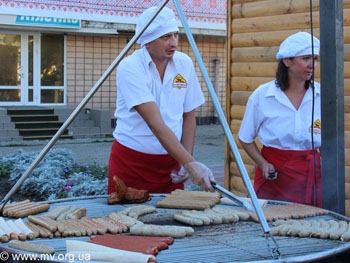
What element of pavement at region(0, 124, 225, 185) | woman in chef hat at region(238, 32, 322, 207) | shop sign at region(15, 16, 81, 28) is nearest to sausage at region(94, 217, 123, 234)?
woman in chef hat at region(238, 32, 322, 207)

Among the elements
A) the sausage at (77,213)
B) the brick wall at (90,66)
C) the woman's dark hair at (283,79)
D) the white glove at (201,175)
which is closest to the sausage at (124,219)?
the sausage at (77,213)

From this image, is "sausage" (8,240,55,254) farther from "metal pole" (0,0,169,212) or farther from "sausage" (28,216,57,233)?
"metal pole" (0,0,169,212)

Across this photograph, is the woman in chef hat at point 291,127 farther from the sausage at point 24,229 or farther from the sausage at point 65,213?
the sausage at point 24,229

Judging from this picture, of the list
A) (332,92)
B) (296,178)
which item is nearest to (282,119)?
(296,178)

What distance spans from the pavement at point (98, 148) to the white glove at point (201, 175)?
7014 millimetres

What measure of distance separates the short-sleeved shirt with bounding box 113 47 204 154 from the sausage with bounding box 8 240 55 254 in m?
1.35

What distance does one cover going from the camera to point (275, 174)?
409cm

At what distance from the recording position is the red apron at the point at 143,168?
4082 mm

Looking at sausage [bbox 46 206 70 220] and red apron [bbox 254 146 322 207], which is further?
red apron [bbox 254 146 322 207]

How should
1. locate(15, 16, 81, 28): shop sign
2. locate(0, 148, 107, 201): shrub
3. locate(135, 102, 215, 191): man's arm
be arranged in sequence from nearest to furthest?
locate(135, 102, 215, 191): man's arm, locate(0, 148, 107, 201): shrub, locate(15, 16, 81, 28): shop sign

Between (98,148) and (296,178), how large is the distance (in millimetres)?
10061

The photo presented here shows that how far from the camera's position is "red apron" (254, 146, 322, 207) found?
4.02 metres

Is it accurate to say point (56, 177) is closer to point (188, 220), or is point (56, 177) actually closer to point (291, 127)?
point (291, 127)

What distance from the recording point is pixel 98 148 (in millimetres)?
13805
